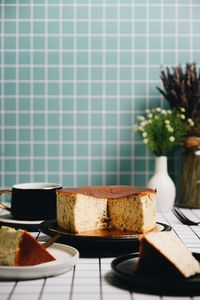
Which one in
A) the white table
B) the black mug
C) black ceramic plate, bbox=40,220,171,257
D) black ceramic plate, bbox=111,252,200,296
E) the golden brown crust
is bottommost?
the white table

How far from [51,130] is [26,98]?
15 cm

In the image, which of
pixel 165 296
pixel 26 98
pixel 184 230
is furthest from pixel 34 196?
pixel 26 98

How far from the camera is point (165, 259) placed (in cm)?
104

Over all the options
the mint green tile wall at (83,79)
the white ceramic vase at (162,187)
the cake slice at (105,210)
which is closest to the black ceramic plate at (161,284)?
the cake slice at (105,210)

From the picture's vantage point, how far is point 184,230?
1.61 m

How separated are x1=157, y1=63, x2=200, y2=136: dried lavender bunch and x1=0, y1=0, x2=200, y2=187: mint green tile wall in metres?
0.18

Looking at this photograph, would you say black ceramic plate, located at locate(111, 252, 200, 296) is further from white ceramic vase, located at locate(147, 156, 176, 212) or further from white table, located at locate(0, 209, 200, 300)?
white ceramic vase, located at locate(147, 156, 176, 212)

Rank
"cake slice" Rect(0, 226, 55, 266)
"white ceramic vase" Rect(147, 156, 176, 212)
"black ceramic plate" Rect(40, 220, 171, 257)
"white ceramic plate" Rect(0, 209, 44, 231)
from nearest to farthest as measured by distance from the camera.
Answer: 1. "cake slice" Rect(0, 226, 55, 266)
2. "black ceramic plate" Rect(40, 220, 171, 257)
3. "white ceramic plate" Rect(0, 209, 44, 231)
4. "white ceramic vase" Rect(147, 156, 176, 212)

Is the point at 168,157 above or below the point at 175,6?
below

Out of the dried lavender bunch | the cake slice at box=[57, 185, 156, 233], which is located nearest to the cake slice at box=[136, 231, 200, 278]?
the cake slice at box=[57, 185, 156, 233]

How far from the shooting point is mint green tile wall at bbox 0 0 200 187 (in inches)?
87.0

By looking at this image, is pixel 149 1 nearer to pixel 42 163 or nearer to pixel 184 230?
pixel 42 163

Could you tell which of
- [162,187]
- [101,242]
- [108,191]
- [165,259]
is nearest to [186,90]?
[162,187]

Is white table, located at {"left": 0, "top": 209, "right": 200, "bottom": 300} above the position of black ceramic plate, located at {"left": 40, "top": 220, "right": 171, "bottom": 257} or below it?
below
